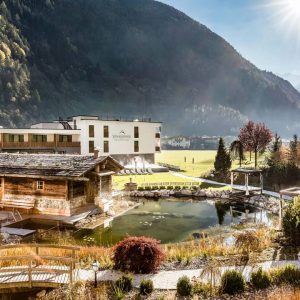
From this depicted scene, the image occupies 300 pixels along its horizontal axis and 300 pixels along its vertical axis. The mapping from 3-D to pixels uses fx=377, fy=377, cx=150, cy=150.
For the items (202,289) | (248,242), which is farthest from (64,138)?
(202,289)

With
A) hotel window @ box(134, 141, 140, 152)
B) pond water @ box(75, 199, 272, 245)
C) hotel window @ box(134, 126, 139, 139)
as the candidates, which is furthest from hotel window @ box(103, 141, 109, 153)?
pond water @ box(75, 199, 272, 245)

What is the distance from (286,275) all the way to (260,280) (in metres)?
1.14

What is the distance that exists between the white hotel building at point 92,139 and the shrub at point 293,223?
146ft

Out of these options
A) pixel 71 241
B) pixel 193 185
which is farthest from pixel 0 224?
pixel 193 185

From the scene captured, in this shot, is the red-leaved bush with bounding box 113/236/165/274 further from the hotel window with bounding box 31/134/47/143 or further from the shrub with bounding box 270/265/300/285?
the hotel window with bounding box 31/134/47/143

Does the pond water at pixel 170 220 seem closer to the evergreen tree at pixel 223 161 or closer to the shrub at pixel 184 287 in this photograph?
the shrub at pixel 184 287

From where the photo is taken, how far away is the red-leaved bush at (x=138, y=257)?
14336 millimetres

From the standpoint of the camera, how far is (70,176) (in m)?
27.2

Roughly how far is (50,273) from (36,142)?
50.9m

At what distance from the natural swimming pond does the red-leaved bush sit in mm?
8216

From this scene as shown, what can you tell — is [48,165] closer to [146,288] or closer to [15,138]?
[146,288]

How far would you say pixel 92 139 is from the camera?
211 feet

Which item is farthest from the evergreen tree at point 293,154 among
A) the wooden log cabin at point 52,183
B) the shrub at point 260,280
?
the shrub at point 260,280

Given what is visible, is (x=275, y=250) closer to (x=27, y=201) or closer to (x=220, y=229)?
(x=220, y=229)
